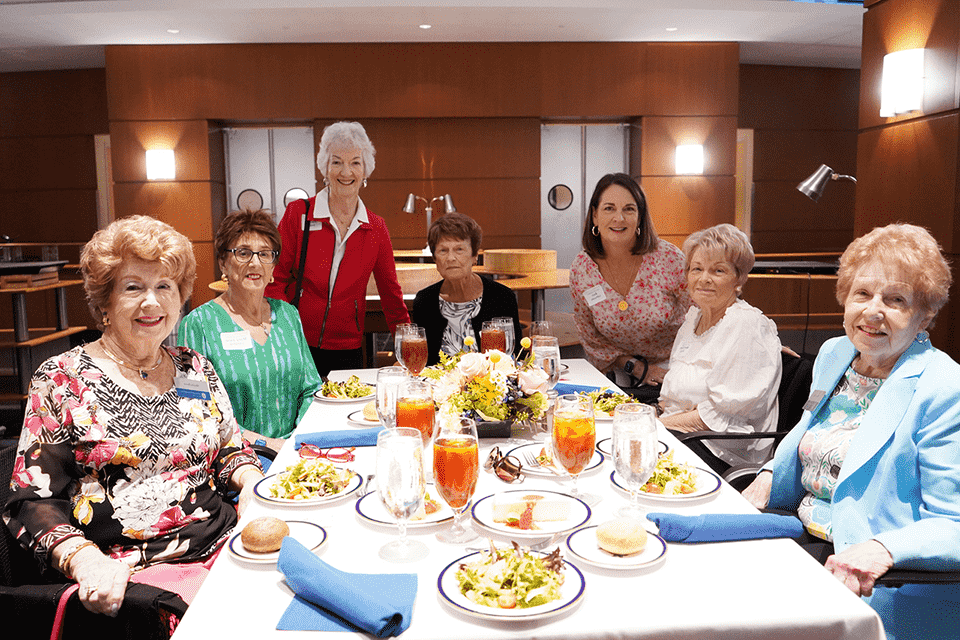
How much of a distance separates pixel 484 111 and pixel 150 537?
7.36 metres

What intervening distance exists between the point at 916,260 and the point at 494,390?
3.61 ft

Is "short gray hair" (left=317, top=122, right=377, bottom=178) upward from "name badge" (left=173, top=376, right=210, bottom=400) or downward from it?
upward

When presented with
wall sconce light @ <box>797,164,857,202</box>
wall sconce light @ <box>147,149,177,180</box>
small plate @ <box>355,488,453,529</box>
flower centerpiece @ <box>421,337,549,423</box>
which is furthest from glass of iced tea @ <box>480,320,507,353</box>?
wall sconce light @ <box>147,149,177,180</box>

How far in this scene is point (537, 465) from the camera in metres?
1.80

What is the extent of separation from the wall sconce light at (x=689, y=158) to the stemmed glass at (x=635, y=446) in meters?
7.71

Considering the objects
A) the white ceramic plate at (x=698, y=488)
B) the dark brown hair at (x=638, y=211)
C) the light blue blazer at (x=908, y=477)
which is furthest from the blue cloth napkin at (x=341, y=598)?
the dark brown hair at (x=638, y=211)

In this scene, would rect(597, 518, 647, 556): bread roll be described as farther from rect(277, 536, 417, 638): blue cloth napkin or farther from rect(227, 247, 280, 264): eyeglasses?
rect(227, 247, 280, 264): eyeglasses

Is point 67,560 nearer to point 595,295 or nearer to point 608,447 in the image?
point 608,447

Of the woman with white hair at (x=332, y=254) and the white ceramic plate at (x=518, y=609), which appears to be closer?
the white ceramic plate at (x=518, y=609)

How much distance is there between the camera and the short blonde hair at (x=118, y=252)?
1.80 m

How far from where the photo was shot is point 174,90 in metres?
8.21

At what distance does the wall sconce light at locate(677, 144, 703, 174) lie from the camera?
27.9ft

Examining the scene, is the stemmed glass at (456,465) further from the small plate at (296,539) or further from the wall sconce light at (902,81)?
the wall sconce light at (902,81)

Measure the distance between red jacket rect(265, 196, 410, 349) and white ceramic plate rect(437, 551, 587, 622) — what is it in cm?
241
